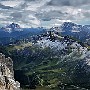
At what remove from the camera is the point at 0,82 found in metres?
80.2

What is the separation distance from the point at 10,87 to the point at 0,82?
454 inches

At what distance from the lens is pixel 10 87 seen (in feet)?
300

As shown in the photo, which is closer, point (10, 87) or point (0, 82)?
point (0, 82)
